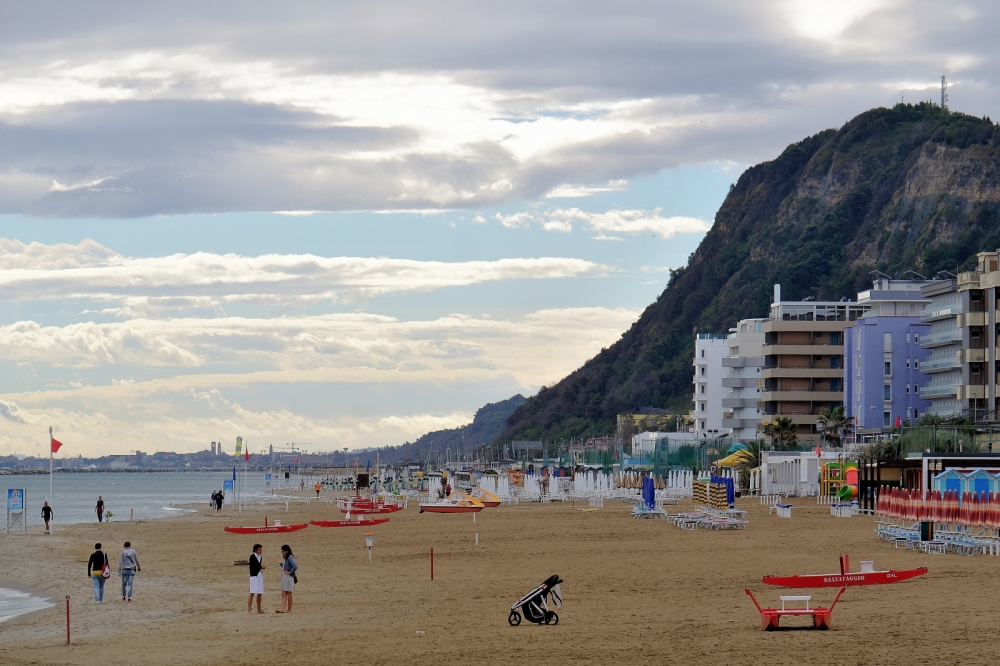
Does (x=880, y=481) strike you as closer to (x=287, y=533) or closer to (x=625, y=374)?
(x=287, y=533)

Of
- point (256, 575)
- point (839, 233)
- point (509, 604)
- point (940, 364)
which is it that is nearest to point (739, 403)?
point (940, 364)

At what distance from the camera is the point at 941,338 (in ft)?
296

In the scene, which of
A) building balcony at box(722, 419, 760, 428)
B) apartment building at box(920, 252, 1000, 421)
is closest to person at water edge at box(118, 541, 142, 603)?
apartment building at box(920, 252, 1000, 421)

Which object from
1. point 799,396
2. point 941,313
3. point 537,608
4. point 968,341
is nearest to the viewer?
point 537,608

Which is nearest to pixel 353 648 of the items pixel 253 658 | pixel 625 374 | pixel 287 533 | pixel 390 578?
pixel 253 658

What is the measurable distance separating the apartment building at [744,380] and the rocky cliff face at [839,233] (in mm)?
28304

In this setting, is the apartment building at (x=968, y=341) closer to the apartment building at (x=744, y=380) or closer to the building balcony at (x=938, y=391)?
the building balcony at (x=938, y=391)

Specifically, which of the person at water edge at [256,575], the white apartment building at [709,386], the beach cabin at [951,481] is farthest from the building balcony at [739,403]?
the person at water edge at [256,575]

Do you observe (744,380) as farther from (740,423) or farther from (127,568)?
(127,568)

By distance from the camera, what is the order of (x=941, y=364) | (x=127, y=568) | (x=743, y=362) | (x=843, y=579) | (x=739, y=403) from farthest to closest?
(x=739, y=403), (x=743, y=362), (x=941, y=364), (x=127, y=568), (x=843, y=579)

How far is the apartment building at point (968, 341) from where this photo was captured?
8438cm

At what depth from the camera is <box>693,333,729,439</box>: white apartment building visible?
122562mm

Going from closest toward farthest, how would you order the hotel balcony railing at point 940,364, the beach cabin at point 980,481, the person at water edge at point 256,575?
the person at water edge at point 256,575 < the beach cabin at point 980,481 < the hotel balcony railing at point 940,364

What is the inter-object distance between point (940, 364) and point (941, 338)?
222 centimetres
